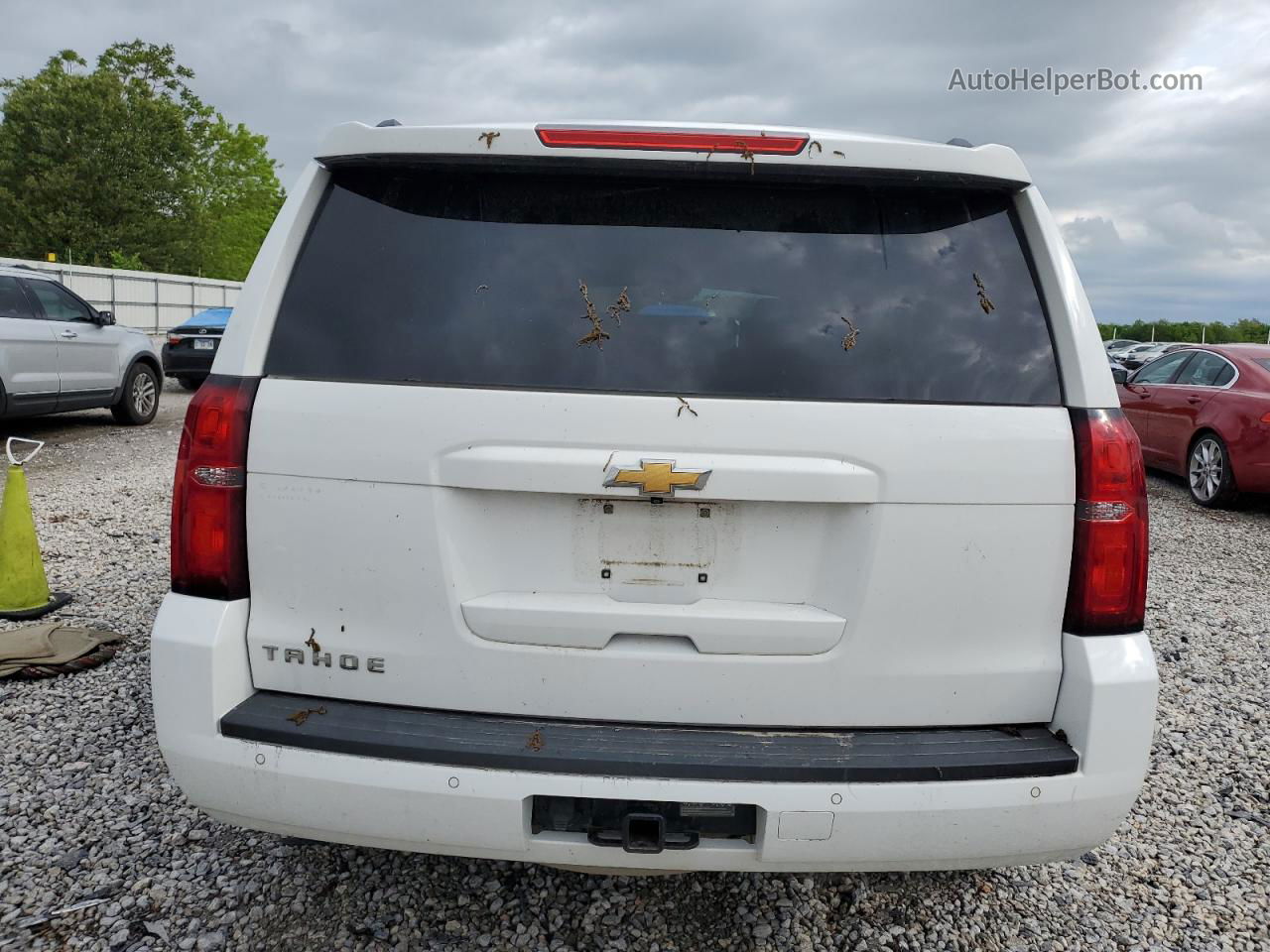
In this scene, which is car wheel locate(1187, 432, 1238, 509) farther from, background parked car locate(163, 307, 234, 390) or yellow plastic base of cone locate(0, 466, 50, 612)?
background parked car locate(163, 307, 234, 390)

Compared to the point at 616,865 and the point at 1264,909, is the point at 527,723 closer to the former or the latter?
the point at 616,865

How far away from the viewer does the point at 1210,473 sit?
9.12 metres

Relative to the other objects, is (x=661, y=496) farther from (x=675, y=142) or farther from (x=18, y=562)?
(x=18, y=562)

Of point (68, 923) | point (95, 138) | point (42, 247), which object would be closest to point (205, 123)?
point (95, 138)

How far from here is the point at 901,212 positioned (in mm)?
2119

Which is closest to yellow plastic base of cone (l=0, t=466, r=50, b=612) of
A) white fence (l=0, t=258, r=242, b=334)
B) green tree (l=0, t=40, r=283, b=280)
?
white fence (l=0, t=258, r=242, b=334)

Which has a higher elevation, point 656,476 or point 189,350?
point 656,476

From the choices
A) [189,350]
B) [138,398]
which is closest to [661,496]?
[138,398]

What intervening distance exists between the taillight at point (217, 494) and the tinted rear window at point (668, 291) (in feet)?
0.45

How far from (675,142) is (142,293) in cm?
3136

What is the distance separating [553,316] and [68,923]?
7.06 feet

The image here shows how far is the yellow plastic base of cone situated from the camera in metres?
4.93

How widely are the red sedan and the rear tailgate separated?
814 centimetres

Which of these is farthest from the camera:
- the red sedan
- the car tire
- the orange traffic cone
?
the car tire
